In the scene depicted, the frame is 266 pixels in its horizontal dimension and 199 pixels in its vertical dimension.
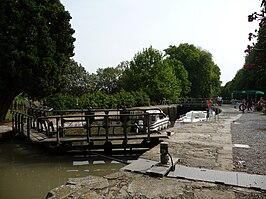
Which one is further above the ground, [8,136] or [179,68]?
[179,68]

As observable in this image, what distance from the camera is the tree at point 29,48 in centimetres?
1811

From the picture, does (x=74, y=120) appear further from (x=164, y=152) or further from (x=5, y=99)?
(x=5, y=99)

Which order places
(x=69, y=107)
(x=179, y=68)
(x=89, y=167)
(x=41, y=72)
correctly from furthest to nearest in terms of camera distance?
(x=179, y=68) < (x=69, y=107) < (x=41, y=72) < (x=89, y=167)

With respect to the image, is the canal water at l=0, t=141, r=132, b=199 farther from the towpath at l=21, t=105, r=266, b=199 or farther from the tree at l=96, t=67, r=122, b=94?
the tree at l=96, t=67, r=122, b=94

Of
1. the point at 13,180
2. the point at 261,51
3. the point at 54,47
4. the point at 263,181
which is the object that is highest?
the point at 54,47

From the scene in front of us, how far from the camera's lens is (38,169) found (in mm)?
9656

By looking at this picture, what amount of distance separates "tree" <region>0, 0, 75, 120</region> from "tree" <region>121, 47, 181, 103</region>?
2580 cm

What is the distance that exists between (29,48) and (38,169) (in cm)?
1107

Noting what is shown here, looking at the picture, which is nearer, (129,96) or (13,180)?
(13,180)

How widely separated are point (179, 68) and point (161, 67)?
45.3 feet

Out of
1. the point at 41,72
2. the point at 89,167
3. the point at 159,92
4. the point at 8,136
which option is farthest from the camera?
the point at 159,92

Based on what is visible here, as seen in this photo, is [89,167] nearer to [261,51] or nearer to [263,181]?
[263,181]

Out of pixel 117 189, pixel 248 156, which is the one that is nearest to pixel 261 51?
pixel 117 189

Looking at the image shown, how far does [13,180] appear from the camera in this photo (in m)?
8.53
